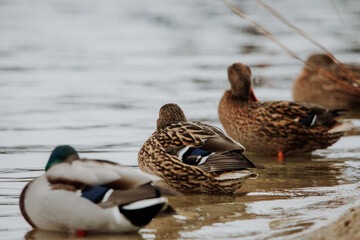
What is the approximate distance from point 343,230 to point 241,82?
4058 millimetres

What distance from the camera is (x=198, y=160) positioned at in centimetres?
575

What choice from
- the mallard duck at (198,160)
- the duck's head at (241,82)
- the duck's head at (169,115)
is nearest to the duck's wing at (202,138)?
the mallard duck at (198,160)

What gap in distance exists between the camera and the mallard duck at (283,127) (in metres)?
7.42

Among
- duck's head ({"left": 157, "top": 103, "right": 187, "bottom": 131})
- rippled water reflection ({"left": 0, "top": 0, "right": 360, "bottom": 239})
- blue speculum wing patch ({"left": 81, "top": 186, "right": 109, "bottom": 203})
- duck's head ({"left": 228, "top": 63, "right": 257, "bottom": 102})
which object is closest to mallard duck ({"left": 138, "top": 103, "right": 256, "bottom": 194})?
rippled water reflection ({"left": 0, "top": 0, "right": 360, "bottom": 239})

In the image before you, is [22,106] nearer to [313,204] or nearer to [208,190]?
[208,190]

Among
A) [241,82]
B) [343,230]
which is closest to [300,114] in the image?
[241,82]

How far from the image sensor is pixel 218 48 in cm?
1541

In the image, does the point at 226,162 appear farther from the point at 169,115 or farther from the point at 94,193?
the point at 94,193

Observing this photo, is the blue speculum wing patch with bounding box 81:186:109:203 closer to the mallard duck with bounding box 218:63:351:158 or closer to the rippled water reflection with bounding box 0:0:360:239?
the rippled water reflection with bounding box 0:0:360:239

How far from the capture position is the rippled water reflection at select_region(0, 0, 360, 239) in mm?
5293

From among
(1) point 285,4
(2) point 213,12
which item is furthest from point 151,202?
(1) point 285,4

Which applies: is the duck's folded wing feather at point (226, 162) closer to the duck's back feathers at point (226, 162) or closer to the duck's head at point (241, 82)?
the duck's back feathers at point (226, 162)

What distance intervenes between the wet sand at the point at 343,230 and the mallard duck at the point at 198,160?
140 cm

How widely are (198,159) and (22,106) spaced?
4.49 metres
